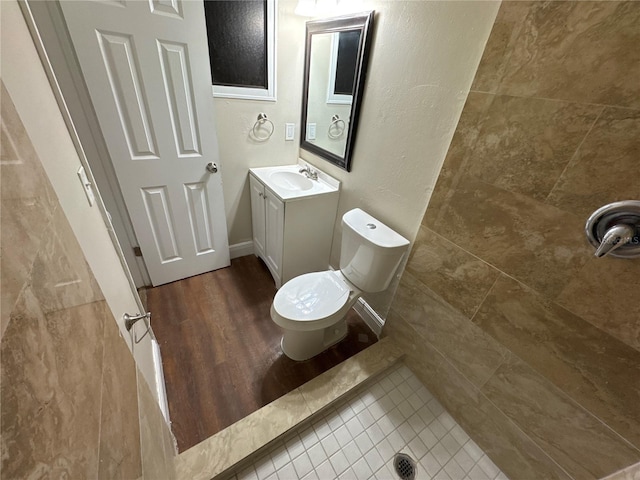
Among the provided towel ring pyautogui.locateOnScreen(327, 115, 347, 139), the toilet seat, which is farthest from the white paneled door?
the toilet seat

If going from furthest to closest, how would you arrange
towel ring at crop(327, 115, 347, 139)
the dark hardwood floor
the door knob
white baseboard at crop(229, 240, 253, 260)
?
white baseboard at crop(229, 240, 253, 260) < towel ring at crop(327, 115, 347, 139) < the dark hardwood floor < the door knob

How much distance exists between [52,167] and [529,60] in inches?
50.1

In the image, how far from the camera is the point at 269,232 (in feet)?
6.32

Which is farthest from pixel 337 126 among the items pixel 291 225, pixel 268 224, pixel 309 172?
pixel 268 224

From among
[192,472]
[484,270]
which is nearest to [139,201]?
[192,472]

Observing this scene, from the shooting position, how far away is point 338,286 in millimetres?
1519

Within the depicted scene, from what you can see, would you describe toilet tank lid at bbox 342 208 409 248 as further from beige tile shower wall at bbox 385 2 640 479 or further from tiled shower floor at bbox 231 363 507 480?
tiled shower floor at bbox 231 363 507 480

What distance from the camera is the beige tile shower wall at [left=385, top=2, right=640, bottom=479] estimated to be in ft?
2.34

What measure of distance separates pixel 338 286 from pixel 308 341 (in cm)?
35

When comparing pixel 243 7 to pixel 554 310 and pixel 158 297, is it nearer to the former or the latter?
pixel 158 297

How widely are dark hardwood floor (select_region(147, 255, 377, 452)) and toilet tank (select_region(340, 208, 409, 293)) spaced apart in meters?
0.49

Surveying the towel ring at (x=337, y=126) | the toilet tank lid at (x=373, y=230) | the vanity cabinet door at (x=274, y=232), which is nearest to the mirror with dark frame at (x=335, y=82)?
the towel ring at (x=337, y=126)

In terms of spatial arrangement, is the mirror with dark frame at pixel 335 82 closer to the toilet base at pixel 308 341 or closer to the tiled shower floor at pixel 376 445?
the toilet base at pixel 308 341

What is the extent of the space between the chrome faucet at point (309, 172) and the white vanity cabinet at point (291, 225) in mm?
233
